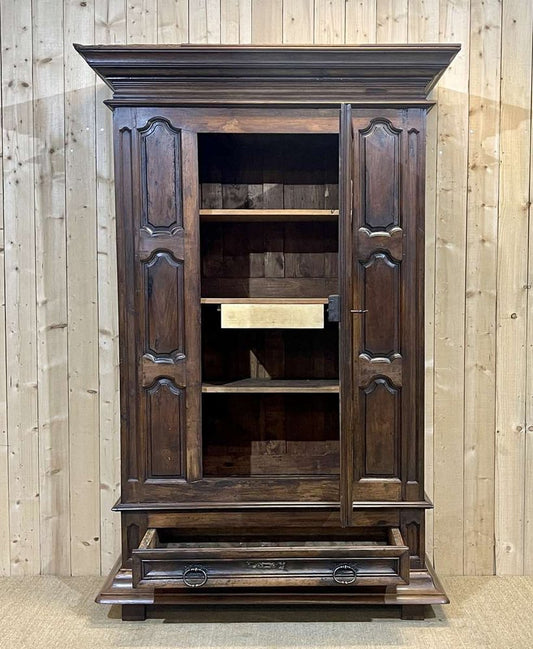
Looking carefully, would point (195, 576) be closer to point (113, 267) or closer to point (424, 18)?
point (113, 267)

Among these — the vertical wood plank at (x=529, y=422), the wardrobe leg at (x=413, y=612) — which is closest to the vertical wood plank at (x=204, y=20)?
the vertical wood plank at (x=529, y=422)

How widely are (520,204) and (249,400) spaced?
1.33m

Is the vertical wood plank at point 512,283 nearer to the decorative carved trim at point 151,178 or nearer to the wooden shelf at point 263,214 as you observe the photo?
the wooden shelf at point 263,214

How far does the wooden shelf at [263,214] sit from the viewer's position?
2094 millimetres

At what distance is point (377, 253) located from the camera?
6.61 feet

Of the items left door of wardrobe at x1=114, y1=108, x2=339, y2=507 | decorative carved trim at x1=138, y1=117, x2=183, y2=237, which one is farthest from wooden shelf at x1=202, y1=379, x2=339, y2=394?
decorative carved trim at x1=138, y1=117, x2=183, y2=237

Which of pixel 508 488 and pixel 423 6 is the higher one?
pixel 423 6

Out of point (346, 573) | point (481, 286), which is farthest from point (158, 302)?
point (481, 286)

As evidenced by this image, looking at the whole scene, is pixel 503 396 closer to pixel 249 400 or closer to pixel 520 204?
pixel 520 204

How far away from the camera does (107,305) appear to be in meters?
2.43

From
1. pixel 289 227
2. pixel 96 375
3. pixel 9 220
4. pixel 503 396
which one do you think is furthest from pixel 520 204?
pixel 9 220

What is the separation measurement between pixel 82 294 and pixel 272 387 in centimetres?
89

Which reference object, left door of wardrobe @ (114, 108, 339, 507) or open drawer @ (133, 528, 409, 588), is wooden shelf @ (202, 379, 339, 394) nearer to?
left door of wardrobe @ (114, 108, 339, 507)

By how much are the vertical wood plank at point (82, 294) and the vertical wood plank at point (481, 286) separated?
59.3 inches
